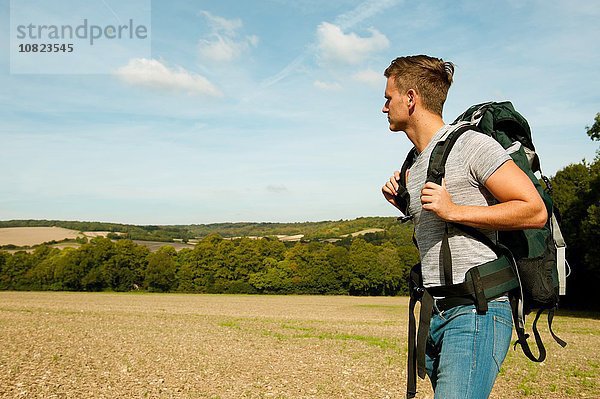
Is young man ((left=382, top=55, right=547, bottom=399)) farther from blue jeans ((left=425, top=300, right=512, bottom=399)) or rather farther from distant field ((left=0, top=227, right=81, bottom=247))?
distant field ((left=0, top=227, right=81, bottom=247))

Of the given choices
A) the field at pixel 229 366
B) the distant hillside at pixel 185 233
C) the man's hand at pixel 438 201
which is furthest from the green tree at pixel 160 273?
the man's hand at pixel 438 201

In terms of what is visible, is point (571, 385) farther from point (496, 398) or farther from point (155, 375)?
point (155, 375)

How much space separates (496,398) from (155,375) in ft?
26.1

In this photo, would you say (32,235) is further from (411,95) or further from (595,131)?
(411,95)

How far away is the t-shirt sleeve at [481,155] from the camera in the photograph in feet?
8.89

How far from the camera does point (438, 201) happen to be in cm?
273

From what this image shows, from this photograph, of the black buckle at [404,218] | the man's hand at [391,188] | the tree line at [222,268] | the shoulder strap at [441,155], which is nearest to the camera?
the shoulder strap at [441,155]

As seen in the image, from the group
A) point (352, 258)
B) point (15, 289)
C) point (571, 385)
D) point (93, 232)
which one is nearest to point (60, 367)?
point (571, 385)

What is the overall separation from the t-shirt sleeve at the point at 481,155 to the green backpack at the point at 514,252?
91mm

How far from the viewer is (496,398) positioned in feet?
37.3

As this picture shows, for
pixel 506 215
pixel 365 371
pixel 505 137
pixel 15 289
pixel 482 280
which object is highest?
pixel 505 137

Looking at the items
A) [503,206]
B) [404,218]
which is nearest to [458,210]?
[503,206]

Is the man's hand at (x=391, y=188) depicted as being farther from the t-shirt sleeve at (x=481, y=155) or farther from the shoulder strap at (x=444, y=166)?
the t-shirt sleeve at (x=481, y=155)

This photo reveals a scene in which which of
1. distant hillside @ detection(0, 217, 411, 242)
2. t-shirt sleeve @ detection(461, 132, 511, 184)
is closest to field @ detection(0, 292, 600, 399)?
t-shirt sleeve @ detection(461, 132, 511, 184)
